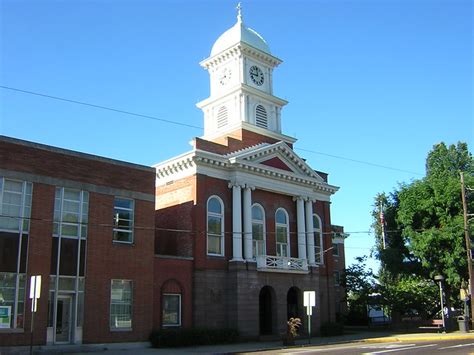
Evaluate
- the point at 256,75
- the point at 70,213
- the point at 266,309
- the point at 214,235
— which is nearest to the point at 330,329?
the point at 266,309

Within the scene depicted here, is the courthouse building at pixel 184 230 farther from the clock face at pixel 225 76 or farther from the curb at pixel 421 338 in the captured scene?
the curb at pixel 421 338

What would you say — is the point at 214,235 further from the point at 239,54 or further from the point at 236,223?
the point at 239,54

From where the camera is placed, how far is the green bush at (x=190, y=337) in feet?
96.7

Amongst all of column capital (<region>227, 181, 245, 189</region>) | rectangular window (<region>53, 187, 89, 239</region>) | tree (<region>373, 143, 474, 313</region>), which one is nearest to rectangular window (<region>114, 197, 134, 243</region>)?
rectangular window (<region>53, 187, 89, 239</region>)

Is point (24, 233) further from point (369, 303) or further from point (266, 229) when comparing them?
point (369, 303)

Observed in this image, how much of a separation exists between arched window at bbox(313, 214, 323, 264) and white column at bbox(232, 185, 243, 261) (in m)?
8.71

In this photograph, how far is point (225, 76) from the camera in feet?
→ 143

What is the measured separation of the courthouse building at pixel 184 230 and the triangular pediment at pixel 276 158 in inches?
3.9

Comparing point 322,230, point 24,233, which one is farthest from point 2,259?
point 322,230

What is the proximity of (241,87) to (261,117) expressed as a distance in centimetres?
300

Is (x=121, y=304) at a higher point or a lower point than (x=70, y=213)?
lower

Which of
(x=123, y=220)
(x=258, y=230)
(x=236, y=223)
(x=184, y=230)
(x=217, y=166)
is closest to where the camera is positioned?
(x=123, y=220)

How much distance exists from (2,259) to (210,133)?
21.8 meters

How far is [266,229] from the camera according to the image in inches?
1510
